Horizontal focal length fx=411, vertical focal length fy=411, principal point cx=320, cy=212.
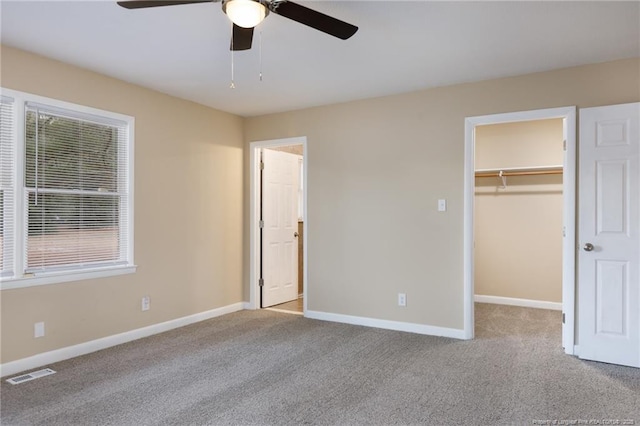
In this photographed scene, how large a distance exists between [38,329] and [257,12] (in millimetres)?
2928

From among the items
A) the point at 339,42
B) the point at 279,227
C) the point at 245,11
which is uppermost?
the point at 339,42

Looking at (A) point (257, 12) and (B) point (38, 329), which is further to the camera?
(B) point (38, 329)

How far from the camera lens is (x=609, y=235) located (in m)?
3.29

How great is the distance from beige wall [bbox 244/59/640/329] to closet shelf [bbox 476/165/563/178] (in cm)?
164

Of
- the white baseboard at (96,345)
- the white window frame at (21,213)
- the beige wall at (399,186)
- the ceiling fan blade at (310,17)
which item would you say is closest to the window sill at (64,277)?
the white window frame at (21,213)

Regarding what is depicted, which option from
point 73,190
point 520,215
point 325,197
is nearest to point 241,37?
point 73,190

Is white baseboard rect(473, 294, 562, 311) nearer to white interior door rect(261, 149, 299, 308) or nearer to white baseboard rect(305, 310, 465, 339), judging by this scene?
white baseboard rect(305, 310, 465, 339)

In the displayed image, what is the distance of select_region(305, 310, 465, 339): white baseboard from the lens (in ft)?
13.1

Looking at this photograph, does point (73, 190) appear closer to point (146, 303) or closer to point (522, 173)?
point (146, 303)

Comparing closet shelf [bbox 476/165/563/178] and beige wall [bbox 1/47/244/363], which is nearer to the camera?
beige wall [bbox 1/47/244/363]

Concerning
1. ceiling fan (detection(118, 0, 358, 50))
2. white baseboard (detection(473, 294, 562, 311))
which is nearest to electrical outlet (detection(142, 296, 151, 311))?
ceiling fan (detection(118, 0, 358, 50))

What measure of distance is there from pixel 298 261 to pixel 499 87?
11.5 feet

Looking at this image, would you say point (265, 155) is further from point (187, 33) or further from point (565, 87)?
point (565, 87)

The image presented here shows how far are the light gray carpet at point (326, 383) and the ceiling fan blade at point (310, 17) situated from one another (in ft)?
7.24
